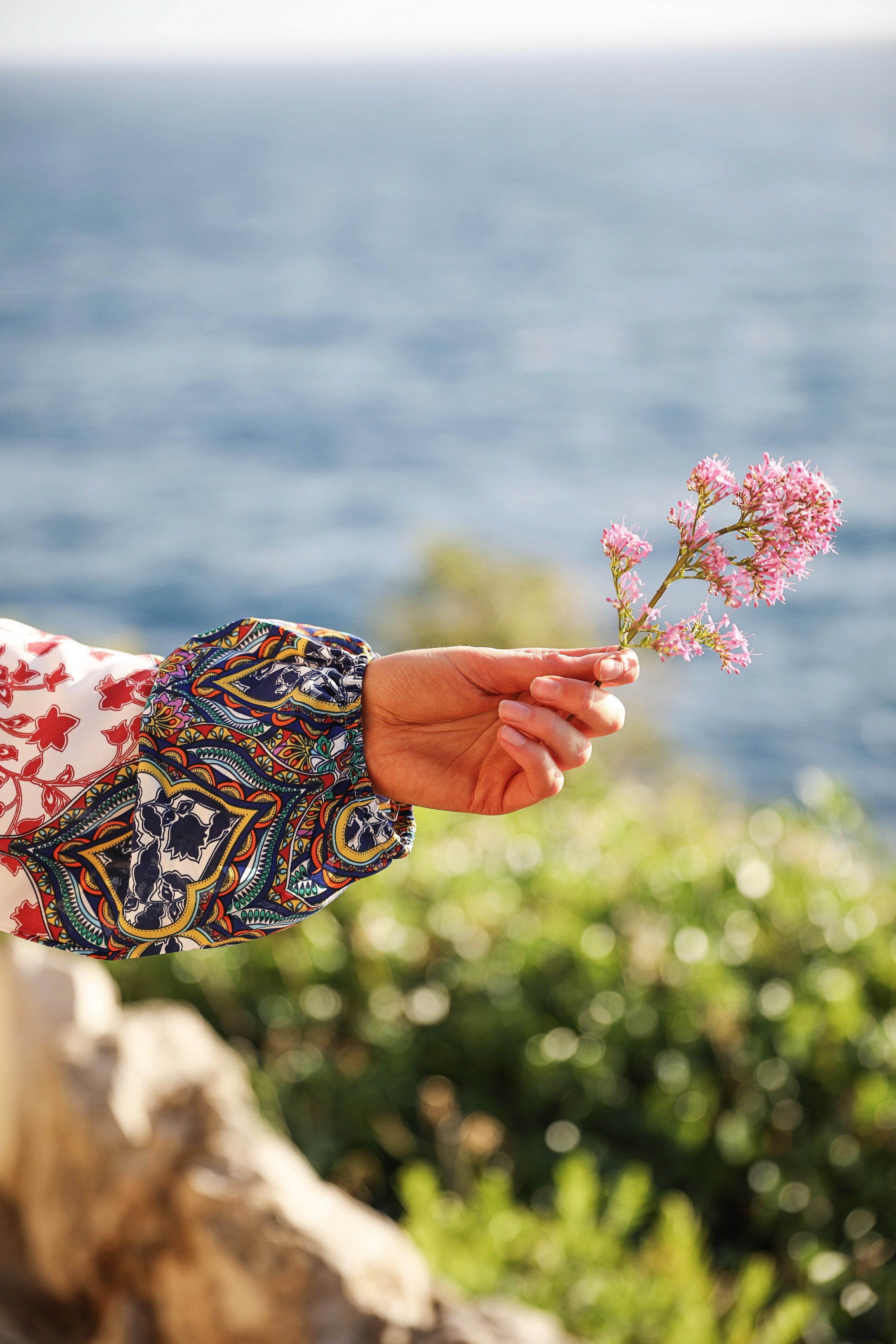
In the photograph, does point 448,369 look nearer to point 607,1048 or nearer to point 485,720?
point 607,1048

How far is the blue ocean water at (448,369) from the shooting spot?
38.0 m

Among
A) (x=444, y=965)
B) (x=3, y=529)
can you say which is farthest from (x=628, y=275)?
(x=444, y=965)

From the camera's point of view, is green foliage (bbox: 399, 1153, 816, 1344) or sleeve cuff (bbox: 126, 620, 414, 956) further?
green foliage (bbox: 399, 1153, 816, 1344)

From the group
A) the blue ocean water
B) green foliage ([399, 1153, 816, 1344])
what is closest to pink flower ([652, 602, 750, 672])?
green foliage ([399, 1153, 816, 1344])

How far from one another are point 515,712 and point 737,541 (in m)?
0.28

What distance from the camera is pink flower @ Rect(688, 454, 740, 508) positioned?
3.52 feet

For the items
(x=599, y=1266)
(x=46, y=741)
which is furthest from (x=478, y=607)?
(x=46, y=741)

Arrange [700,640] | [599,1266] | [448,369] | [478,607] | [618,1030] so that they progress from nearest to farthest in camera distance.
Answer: [700,640] < [599,1266] < [618,1030] < [478,607] < [448,369]

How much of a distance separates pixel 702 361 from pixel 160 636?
38684 millimetres

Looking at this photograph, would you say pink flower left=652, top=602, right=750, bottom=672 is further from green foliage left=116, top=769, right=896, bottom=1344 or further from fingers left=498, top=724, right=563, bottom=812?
green foliage left=116, top=769, right=896, bottom=1344

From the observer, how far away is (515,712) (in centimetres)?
114

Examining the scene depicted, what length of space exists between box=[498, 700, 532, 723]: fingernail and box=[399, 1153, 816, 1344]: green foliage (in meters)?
2.46

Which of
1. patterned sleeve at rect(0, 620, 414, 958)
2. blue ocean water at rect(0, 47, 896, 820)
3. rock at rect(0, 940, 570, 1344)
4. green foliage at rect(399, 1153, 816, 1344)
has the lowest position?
blue ocean water at rect(0, 47, 896, 820)

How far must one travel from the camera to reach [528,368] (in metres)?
65.8
